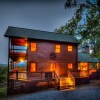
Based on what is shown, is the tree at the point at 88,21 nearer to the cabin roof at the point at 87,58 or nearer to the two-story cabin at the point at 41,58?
the cabin roof at the point at 87,58

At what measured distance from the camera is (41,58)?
89.8ft

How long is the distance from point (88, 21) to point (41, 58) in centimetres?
1182

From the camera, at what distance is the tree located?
2220 centimetres

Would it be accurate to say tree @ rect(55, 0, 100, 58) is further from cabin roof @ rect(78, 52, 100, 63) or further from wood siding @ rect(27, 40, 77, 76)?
wood siding @ rect(27, 40, 77, 76)

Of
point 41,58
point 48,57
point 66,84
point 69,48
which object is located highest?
point 69,48

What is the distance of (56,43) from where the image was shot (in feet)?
96.1

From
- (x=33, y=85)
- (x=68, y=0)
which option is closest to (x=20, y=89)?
(x=33, y=85)

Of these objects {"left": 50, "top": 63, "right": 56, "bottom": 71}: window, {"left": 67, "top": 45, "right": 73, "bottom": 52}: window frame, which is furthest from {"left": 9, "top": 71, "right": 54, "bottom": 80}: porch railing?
{"left": 67, "top": 45, "right": 73, "bottom": 52}: window frame

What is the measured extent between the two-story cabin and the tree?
4.43 meters

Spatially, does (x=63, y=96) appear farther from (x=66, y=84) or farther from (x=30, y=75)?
(x=30, y=75)

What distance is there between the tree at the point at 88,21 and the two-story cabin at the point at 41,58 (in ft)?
14.5

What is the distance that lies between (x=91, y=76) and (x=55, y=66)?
10.5m

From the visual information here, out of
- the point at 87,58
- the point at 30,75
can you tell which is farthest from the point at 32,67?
the point at 87,58

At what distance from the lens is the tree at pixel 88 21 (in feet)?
72.8
